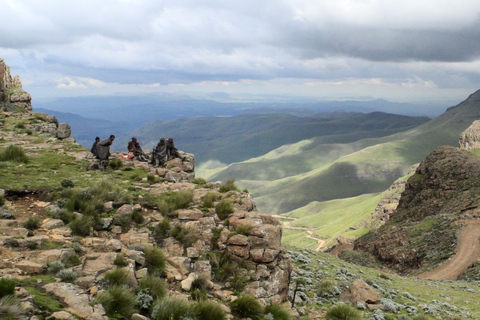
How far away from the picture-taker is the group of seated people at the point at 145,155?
910 inches

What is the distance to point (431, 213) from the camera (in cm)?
6719

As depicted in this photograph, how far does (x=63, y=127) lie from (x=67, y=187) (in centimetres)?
2401

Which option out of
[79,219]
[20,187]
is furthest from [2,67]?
[79,219]

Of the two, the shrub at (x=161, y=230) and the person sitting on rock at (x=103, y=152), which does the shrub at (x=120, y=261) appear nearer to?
the shrub at (x=161, y=230)

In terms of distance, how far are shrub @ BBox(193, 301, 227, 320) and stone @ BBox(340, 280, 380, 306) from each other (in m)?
10.2

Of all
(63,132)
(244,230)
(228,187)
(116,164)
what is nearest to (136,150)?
(116,164)

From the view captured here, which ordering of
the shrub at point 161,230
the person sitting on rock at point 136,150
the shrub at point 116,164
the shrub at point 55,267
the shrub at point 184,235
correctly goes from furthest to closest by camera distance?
the person sitting on rock at point 136,150 < the shrub at point 116,164 < the shrub at point 161,230 < the shrub at point 184,235 < the shrub at point 55,267

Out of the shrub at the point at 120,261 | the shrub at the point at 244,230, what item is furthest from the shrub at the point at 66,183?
the shrub at the point at 244,230

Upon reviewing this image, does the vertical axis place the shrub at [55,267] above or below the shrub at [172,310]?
above

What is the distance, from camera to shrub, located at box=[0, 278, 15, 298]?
7.10m

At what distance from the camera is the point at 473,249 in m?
47.0

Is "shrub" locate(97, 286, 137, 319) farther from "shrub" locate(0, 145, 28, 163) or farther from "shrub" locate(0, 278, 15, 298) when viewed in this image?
"shrub" locate(0, 145, 28, 163)

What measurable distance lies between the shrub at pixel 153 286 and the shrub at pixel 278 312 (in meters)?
3.94

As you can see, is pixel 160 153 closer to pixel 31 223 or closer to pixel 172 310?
pixel 31 223
